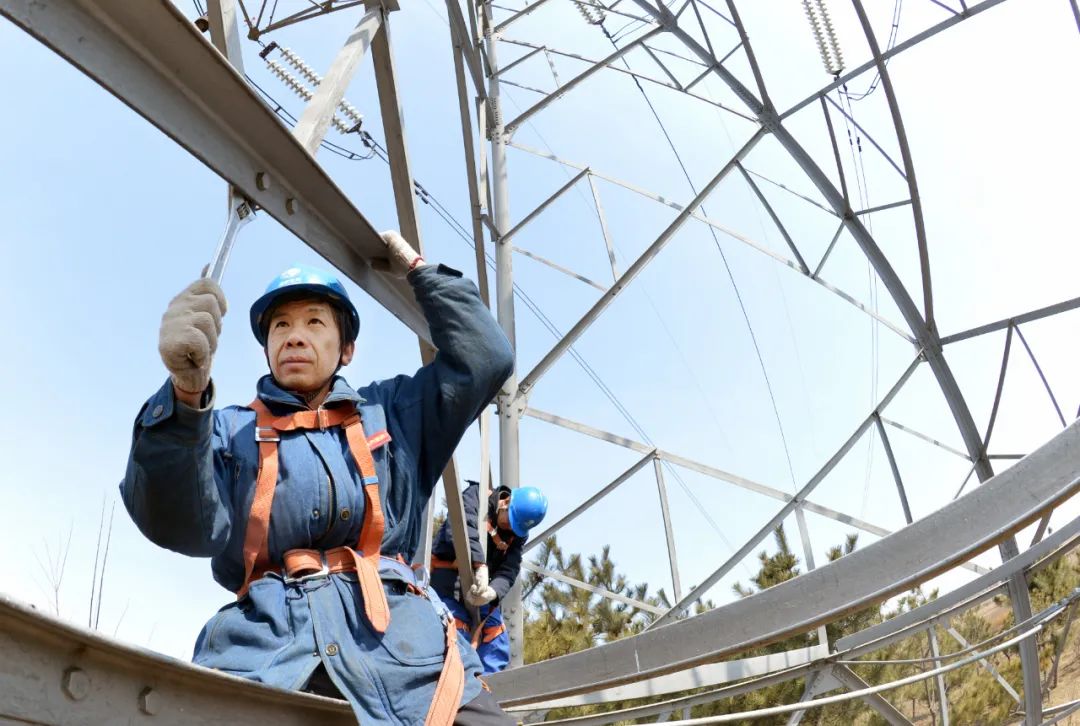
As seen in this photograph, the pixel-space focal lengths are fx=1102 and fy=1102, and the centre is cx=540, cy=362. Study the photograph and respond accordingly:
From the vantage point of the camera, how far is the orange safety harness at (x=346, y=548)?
7.62 feet

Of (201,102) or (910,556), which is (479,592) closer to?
(910,556)

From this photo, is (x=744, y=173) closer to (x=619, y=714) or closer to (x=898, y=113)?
(x=898, y=113)

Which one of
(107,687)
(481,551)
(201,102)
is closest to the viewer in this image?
(107,687)

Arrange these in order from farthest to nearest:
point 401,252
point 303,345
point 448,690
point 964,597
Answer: point 964,597
point 401,252
point 303,345
point 448,690

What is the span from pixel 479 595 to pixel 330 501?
10.6 ft

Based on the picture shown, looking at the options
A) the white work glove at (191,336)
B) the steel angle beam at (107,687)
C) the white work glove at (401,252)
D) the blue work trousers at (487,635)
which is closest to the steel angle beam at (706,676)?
the blue work trousers at (487,635)

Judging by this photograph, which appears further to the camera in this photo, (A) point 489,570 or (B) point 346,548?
(A) point 489,570

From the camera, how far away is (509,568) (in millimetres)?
6289

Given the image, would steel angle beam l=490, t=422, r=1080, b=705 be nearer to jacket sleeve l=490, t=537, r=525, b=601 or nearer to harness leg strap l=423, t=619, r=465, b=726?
jacket sleeve l=490, t=537, r=525, b=601

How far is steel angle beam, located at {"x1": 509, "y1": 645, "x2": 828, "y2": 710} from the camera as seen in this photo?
590 cm

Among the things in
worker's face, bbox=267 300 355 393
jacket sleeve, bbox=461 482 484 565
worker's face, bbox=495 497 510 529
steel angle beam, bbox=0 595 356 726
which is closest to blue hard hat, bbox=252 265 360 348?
worker's face, bbox=267 300 355 393

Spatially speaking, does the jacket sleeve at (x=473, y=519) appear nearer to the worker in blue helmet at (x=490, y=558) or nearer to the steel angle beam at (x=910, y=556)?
the worker in blue helmet at (x=490, y=558)

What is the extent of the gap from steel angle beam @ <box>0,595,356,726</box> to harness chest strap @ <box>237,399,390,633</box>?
9.8 inches

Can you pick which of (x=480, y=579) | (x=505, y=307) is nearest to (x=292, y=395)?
(x=480, y=579)
